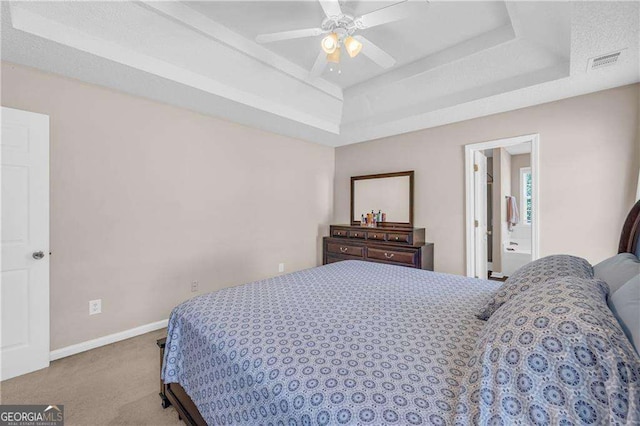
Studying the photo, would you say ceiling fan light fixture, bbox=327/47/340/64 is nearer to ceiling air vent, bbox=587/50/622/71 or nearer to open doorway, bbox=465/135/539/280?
ceiling air vent, bbox=587/50/622/71

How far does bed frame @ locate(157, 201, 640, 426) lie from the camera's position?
144cm

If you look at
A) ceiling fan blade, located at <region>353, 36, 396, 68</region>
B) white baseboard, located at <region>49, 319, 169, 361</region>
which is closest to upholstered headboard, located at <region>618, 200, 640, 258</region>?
ceiling fan blade, located at <region>353, 36, 396, 68</region>

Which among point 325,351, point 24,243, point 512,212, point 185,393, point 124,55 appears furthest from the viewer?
point 512,212

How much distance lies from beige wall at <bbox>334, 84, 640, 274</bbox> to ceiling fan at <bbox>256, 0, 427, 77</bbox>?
6.01ft

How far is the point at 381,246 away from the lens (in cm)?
375

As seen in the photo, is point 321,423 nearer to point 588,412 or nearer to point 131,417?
point 588,412

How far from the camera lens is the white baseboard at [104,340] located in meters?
2.31

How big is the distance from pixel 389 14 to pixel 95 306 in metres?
3.38

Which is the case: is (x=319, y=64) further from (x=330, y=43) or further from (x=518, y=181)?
(x=518, y=181)

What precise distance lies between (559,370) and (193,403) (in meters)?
1.58

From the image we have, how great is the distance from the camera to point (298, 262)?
433 centimetres

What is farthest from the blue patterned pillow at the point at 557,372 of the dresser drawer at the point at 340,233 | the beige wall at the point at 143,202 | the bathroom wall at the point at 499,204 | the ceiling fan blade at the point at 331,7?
the bathroom wall at the point at 499,204

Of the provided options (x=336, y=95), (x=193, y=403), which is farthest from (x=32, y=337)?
(x=336, y=95)

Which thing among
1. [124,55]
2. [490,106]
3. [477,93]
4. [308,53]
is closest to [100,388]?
[124,55]
